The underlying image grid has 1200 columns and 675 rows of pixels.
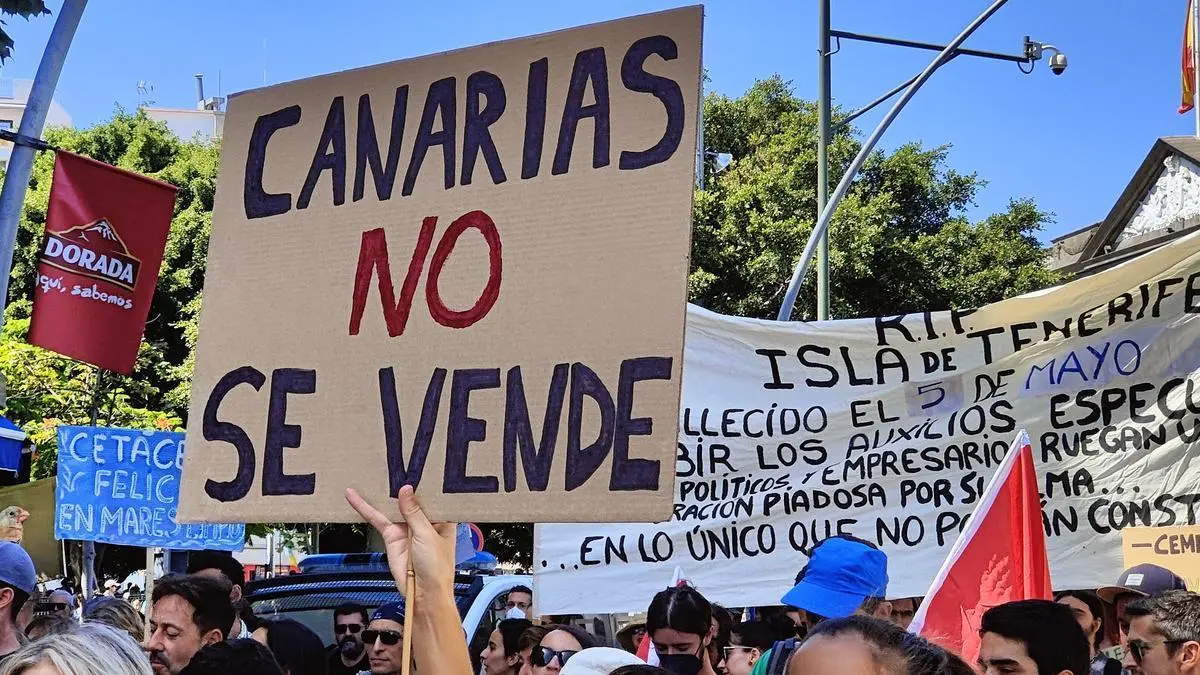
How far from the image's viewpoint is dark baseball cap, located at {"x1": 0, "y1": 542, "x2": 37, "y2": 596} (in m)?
5.25

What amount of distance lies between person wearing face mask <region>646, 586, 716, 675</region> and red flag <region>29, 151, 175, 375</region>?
14.3 feet

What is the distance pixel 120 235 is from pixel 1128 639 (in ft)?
20.2

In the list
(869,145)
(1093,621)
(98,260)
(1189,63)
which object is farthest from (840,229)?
(1093,621)

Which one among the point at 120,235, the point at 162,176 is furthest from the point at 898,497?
the point at 162,176

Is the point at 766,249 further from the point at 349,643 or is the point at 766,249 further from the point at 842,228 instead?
the point at 349,643

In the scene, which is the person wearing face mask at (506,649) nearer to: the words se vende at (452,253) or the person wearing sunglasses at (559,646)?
the person wearing sunglasses at (559,646)

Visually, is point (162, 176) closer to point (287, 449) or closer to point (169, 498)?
point (169, 498)

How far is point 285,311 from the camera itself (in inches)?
133

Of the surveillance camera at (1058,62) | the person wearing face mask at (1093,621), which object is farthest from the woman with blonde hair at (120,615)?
the surveillance camera at (1058,62)

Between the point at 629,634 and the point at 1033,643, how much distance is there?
13.0 ft

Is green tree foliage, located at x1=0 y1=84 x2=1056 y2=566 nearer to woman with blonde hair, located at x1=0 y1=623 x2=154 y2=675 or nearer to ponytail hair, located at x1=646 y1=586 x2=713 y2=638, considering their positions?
ponytail hair, located at x1=646 y1=586 x2=713 y2=638

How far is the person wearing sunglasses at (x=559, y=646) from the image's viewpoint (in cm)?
498

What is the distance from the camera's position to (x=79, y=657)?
301cm

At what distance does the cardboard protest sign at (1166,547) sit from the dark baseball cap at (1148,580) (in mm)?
89
